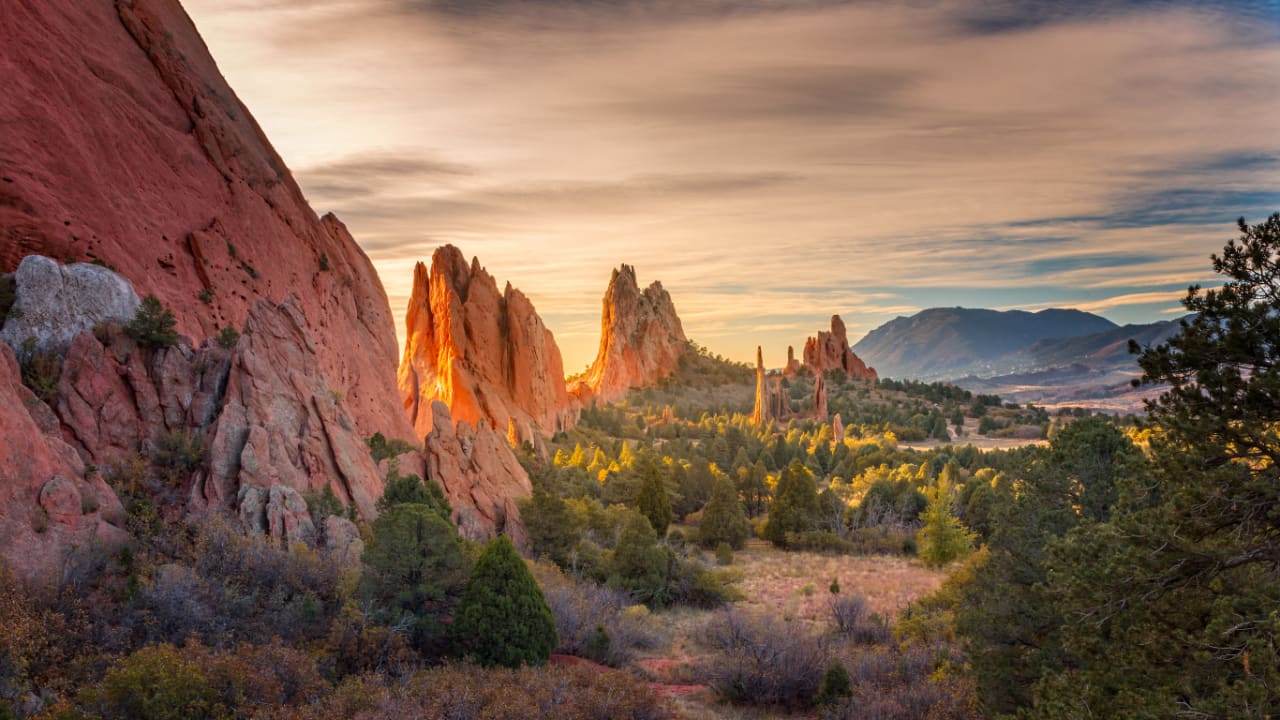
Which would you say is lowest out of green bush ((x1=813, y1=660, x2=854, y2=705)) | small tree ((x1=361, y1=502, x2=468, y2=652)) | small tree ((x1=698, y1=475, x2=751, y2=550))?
small tree ((x1=698, y1=475, x2=751, y2=550))

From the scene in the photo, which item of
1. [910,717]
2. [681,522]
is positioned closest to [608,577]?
[910,717]

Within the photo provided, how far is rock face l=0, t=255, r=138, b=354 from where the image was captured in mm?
18125

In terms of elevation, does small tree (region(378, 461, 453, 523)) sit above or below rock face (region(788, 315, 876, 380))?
below

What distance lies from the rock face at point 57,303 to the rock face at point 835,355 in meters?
133

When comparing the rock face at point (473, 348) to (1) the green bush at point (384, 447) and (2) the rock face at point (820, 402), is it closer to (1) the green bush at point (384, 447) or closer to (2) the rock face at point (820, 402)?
(1) the green bush at point (384, 447)

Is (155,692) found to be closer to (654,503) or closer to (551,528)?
(551,528)

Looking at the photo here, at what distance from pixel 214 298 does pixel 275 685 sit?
1835cm

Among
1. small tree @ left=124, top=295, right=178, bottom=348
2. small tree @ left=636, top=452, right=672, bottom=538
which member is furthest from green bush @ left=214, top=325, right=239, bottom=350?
small tree @ left=636, top=452, right=672, bottom=538

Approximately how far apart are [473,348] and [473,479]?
111 ft

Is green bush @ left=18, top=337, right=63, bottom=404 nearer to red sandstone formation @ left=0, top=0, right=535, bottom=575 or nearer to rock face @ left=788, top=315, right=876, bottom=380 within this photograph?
red sandstone formation @ left=0, top=0, right=535, bottom=575

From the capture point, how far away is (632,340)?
143875 mm

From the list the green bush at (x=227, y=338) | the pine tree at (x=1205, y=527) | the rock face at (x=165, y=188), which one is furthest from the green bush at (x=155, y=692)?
the green bush at (x=227, y=338)

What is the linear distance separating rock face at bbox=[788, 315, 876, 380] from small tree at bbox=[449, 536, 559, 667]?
13044 cm

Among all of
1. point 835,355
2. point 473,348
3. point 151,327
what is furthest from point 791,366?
point 151,327
